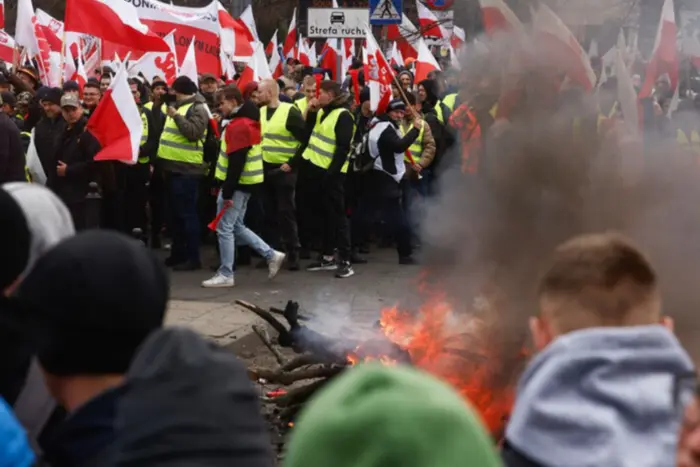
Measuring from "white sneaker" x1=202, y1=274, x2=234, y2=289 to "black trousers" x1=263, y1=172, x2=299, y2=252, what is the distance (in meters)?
1.00

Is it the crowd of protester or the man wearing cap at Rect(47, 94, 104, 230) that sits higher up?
the crowd of protester

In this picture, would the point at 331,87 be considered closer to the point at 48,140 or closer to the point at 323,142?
the point at 323,142

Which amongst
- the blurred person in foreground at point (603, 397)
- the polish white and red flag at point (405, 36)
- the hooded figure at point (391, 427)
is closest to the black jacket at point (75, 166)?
the blurred person in foreground at point (603, 397)

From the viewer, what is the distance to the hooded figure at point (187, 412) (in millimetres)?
1681

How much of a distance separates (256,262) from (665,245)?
706 cm

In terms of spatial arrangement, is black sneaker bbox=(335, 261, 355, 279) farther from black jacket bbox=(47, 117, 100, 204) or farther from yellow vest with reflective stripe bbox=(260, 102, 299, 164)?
black jacket bbox=(47, 117, 100, 204)

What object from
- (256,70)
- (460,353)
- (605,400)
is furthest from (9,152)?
(605,400)

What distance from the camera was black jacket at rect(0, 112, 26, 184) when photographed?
8.39m

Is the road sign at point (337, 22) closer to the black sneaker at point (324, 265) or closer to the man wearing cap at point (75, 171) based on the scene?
the black sneaker at point (324, 265)

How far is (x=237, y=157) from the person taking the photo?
10500 millimetres

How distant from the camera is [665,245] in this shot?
5.73 meters

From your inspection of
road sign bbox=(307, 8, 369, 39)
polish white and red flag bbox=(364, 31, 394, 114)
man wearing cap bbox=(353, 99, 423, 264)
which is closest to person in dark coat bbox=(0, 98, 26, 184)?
man wearing cap bbox=(353, 99, 423, 264)

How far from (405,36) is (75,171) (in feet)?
37.4

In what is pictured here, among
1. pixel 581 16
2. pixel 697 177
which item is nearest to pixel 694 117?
pixel 581 16
